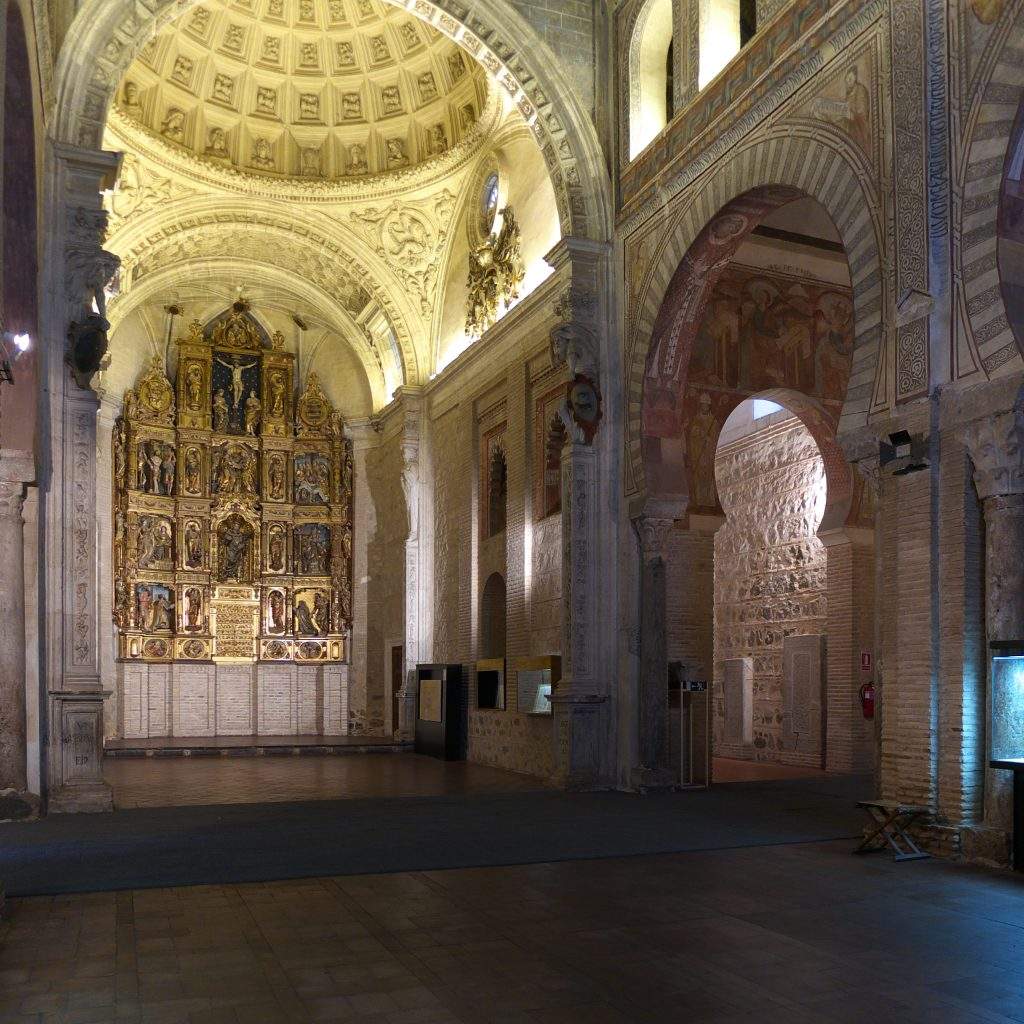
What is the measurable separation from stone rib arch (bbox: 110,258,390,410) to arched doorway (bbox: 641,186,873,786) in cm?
969

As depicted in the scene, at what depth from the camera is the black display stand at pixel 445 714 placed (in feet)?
63.8

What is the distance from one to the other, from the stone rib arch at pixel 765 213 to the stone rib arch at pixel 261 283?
443 inches

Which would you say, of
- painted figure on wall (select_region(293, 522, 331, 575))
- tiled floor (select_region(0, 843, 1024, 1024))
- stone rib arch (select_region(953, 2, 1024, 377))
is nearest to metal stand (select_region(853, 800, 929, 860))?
tiled floor (select_region(0, 843, 1024, 1024))

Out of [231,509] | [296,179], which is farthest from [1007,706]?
[231,509]

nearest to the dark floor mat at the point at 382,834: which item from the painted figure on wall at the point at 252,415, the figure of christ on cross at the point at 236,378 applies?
the painted figure on wall at the point at 252,415

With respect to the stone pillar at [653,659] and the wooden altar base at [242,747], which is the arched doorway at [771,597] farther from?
the wooden altar base at [242,747]

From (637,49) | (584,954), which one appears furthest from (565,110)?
(584,954)

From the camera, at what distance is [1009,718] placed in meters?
8.20

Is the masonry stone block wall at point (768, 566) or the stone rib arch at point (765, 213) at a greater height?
the stone rib arch at point (765, 213)

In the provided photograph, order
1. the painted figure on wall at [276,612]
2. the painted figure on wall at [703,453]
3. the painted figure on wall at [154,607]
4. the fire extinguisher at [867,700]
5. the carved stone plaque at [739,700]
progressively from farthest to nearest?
the painted figure on wall at [276,612] < the painted figure on wall at [154,607] < the carved stone plaque at [739,700] < the fire extinguisher at [867,700] < the painted figure on wall at [703,453]

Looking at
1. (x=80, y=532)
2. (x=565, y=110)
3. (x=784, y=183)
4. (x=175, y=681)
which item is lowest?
(x=175, y=681)

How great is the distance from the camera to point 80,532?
40.4 ft

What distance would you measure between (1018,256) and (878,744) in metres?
4.12

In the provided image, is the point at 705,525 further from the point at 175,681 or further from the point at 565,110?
the point at 175,681
